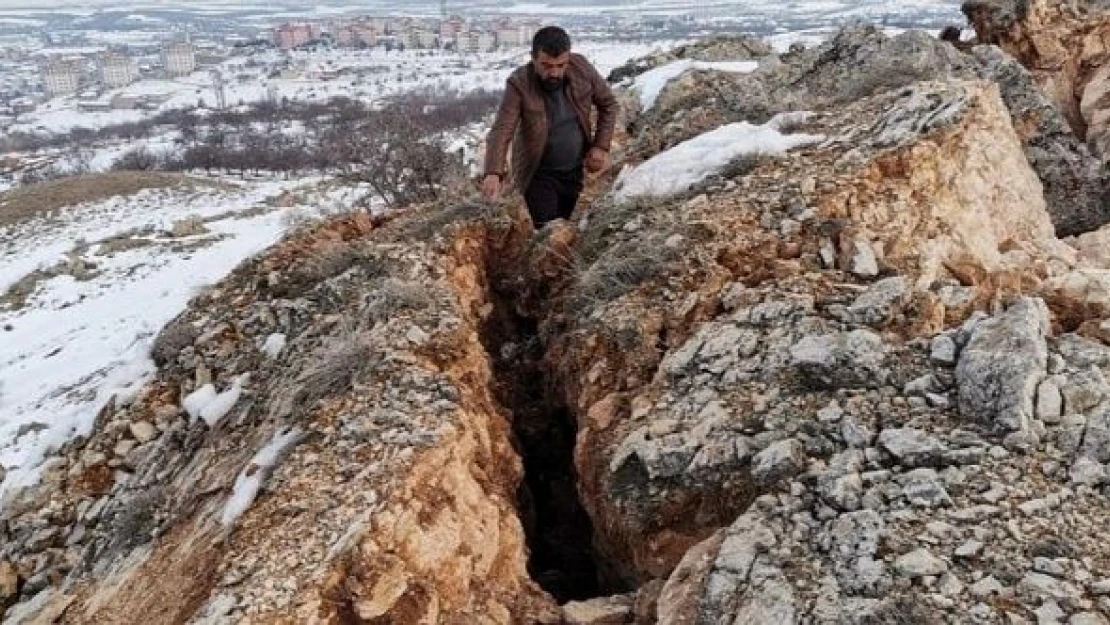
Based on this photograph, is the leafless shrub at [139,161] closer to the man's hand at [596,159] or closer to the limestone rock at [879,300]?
the man's hand at [596,159]

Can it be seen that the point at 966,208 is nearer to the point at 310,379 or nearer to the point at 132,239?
the point at 310,379

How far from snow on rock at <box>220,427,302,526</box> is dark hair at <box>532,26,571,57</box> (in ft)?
9.83

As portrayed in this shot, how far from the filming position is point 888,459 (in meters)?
3.52

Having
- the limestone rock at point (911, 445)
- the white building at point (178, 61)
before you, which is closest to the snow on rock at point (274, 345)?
the limestone rock at point (911, 445)

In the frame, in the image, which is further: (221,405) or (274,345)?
(274,345)

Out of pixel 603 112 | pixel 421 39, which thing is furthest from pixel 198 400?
pixel 421 39

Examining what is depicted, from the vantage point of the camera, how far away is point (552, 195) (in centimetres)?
668

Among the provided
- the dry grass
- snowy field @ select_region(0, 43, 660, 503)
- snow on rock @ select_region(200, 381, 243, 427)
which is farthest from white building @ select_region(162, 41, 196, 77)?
snow on rock @ select_region(200, 381, 243, 427)

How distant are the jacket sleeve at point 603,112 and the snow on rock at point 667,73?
406cm

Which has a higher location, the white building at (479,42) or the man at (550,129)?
the man at (550,129)

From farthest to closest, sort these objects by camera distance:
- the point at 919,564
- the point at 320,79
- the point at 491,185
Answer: the point at 320,79 → the point at 491,185 → the point at 919,564

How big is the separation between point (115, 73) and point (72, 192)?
122m

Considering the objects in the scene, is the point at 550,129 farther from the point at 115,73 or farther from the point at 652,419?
the point at 115,73

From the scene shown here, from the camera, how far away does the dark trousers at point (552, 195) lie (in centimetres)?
665
